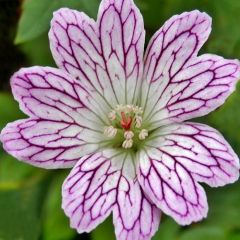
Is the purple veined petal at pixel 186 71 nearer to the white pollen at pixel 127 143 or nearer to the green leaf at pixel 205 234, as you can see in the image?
the white pollen at pixel 127 143

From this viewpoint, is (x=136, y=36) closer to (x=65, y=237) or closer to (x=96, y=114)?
(x=96, y=114)

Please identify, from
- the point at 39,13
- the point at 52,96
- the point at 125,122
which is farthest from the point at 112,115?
the point at 39,13

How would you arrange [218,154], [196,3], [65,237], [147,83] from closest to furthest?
[218,154] → [147,83] → [65,237] → [196,3]

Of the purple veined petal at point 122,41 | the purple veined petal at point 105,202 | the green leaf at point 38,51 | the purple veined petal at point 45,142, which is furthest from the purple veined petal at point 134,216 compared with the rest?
the green leaf at point 38,51

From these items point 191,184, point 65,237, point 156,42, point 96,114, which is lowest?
point 65,237

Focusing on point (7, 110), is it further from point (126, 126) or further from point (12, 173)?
point (126, 126)

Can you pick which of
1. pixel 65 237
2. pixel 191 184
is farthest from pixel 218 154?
pixel 65 237

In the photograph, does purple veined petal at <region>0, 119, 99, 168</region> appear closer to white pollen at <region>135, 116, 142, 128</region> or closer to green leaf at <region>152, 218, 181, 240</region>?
white pollen at <region>135, 116, 142, 128</region>
